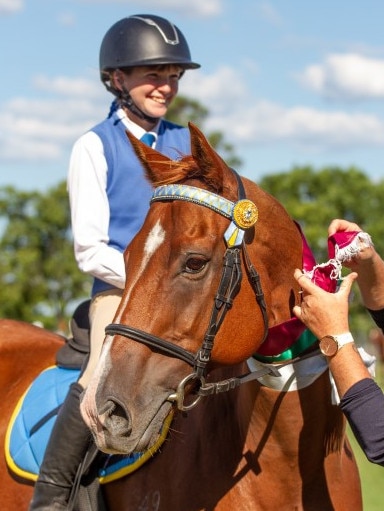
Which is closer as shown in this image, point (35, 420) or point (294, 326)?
point (294, 326)

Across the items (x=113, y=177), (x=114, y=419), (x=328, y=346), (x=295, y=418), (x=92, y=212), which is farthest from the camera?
(x=113, y=177)

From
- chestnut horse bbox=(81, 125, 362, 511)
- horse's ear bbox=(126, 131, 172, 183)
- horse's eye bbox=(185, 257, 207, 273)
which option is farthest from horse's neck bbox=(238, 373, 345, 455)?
horse's ear bbox=(126, 131, 172, 183)

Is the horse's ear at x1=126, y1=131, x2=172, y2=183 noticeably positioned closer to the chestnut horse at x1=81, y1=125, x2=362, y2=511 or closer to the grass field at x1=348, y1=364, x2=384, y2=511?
the chestnut horse at x1=81, y1=125, x2=362, y2=511

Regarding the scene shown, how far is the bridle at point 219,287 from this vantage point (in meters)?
3.46

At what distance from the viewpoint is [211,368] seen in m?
3.60

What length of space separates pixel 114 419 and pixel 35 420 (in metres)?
1.84

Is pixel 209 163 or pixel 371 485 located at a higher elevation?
pixel 209 163

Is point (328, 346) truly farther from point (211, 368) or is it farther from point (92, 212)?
point (92, 212)

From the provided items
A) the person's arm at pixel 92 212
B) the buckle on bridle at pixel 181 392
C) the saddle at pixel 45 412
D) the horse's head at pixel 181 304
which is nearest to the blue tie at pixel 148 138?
the person's arm at pixel 92 212

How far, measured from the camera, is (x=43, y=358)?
566cm

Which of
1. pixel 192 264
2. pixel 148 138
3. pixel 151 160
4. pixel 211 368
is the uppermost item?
pixel 148 138

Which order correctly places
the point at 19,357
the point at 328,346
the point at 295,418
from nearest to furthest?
the point at 328,346 < the point at 295,418 < the point at 19,357

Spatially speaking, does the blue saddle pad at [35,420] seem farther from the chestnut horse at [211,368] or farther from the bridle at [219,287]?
the bridle at [219,287]

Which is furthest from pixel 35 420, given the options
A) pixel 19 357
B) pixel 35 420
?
pixel 19 357
